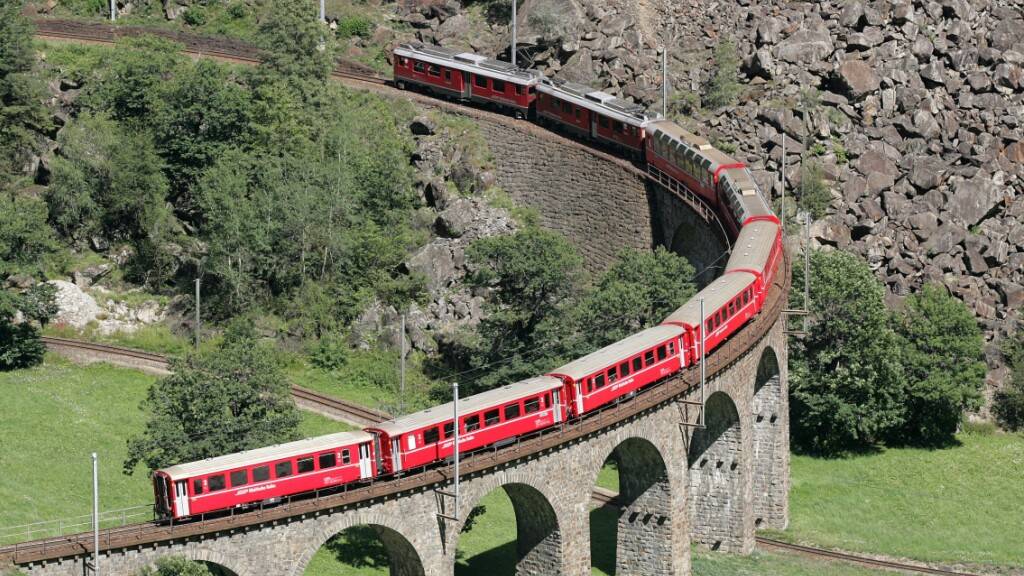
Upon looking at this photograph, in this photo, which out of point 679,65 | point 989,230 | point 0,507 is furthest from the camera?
point 679,65

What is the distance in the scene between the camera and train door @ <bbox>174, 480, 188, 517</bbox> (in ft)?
209

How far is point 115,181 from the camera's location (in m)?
107

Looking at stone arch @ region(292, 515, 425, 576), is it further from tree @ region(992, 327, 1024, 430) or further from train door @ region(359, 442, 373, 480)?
tree @ region(992, 327, 1024, 430)

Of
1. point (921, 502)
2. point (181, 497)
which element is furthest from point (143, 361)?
point (921, 502)

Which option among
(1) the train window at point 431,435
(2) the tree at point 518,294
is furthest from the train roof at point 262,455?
(2) the tree at point 518,294

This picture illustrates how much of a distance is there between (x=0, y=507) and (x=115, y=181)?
33295 millimetres

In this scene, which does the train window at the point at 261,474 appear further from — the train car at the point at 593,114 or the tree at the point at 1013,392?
the tree at the point at 1013,392

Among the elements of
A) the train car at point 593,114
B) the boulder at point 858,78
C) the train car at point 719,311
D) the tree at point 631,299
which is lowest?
the train car at point 719,311

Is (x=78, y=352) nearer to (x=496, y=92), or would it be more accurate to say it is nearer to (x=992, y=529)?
(x=496, y=92)

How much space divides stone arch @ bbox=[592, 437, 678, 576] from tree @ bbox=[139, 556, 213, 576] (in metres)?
24.9

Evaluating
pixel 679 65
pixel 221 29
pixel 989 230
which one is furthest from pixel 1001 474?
pixel 221 29

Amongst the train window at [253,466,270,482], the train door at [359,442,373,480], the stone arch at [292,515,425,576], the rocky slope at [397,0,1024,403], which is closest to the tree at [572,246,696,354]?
the rocky slope at [397,0,1024,403]

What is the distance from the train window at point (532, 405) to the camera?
7388 cm

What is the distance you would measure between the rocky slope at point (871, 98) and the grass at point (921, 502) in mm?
10123
